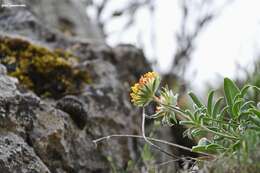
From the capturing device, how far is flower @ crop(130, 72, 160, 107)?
1.29 metres

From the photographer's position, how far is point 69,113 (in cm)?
192

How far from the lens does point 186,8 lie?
187 inches

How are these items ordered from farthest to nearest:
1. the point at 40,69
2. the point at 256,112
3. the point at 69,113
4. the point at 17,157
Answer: the point at 40,69, the point at 69,113, the point at 17,157, the point at 256,112

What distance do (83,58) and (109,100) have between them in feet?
1.33

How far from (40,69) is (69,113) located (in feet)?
1.20

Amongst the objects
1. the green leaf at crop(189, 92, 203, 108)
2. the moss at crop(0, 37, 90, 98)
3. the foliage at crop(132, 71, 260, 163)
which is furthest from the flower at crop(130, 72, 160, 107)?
the moss at crop(0, 37, 90, 98)

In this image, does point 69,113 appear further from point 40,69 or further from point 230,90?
point 230,90

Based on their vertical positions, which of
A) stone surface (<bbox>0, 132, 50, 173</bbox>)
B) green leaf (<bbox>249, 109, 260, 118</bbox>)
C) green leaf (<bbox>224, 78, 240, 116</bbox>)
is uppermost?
stone surface (<bbox>0, 132, 50, 173</bbox>)

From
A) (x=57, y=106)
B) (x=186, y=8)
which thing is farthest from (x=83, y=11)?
(x=57, y=106)

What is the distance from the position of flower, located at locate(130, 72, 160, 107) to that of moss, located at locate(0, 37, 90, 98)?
2.79ft

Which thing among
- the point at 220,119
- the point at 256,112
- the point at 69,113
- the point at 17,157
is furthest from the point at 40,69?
the point at 256,112

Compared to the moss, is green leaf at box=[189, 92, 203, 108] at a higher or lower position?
lower

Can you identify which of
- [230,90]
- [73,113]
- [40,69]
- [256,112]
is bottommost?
[256,112]

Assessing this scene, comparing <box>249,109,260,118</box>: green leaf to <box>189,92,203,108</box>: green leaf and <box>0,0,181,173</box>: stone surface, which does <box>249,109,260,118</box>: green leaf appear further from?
<box>0,0,181,173</box>: stone surface
